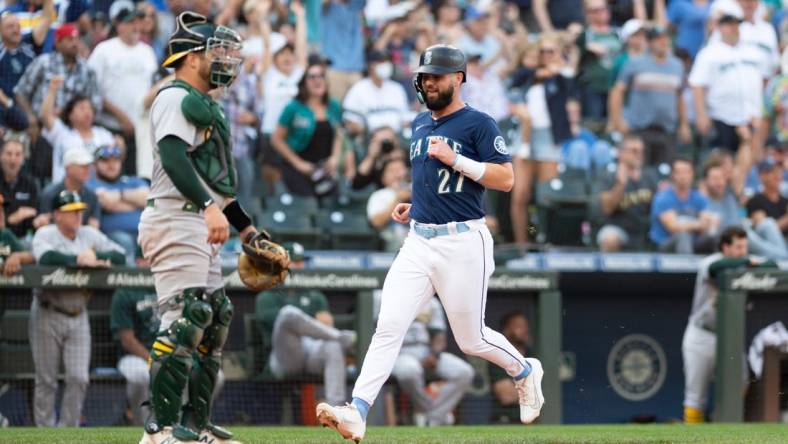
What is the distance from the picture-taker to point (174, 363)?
5531 millimetres

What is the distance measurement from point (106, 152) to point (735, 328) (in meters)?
5.11

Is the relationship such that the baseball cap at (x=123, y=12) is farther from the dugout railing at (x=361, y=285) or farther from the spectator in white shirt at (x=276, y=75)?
the dugout railing at (x=361, y=285)

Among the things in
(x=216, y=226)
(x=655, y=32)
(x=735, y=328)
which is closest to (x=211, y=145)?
(x=216, y=226)

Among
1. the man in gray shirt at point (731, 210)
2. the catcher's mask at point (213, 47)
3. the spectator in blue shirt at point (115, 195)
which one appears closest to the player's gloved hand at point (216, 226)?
the catcher's mask at point (213, 47)

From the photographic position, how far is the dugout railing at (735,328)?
383 inches

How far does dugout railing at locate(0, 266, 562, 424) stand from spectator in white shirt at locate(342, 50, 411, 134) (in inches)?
132

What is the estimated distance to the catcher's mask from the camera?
5.76 meters

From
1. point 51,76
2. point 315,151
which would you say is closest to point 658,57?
point 315,151

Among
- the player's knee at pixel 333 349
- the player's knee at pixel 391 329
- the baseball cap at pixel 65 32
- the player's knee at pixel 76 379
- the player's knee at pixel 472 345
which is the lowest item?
the player's knee at pixel 76 379

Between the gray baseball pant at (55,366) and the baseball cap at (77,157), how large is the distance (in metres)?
1.50

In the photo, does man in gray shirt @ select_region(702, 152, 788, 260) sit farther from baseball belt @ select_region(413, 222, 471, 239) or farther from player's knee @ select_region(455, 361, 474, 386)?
baseball belt @ select_region(413, 222, 471, 239)

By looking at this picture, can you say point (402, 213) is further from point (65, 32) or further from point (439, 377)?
point (65, 32)

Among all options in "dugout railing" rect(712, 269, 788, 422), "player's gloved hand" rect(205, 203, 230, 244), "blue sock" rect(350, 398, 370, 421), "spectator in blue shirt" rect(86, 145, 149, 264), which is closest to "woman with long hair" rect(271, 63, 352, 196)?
"spectator in blue shirt" rect(86, 145, 149, 264)

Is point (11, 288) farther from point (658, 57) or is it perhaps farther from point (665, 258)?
point (658, 57)
